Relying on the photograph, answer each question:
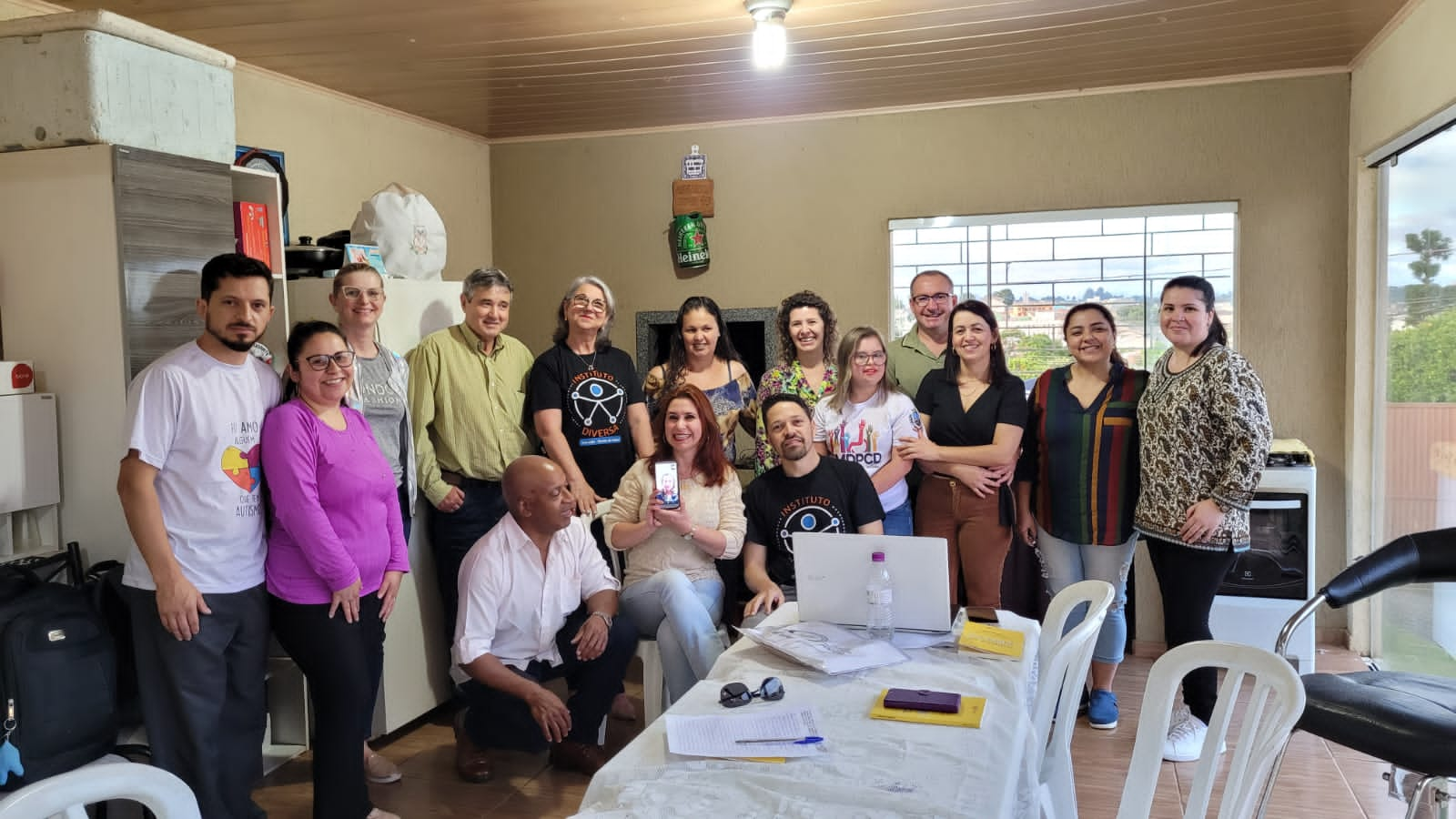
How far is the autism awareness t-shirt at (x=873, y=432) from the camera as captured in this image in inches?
132

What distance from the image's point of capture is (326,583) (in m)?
2.58

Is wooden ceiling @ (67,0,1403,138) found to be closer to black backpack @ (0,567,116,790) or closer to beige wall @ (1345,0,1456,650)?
beige wall @ (1345,0,1456,650)

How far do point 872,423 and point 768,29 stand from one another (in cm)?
132

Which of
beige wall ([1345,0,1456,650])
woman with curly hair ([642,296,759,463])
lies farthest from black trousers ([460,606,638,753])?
beige wall ([1345,0,1456,650])

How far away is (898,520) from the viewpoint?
3.37 m

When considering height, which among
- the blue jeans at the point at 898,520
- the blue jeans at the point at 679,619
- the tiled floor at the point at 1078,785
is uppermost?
the blue jeans at the point at 898,520

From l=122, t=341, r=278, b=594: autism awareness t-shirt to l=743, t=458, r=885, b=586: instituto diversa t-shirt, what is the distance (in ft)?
4.62

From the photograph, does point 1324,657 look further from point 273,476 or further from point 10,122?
point 10,122

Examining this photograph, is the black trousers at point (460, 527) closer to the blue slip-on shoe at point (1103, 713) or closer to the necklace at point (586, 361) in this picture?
the necklace at point (586, 361)

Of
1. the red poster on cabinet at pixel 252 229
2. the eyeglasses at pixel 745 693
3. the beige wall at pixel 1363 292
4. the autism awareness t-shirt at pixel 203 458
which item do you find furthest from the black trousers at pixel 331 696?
the beige wall at pixel 1363 292

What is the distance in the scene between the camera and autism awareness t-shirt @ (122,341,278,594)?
2.35 m

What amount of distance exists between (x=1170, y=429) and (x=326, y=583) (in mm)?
2440

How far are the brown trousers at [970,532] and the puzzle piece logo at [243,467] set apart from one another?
2057 millimetres

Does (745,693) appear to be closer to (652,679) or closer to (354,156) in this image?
(652,679)
